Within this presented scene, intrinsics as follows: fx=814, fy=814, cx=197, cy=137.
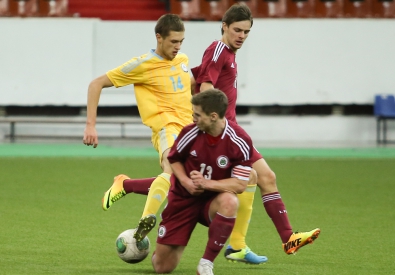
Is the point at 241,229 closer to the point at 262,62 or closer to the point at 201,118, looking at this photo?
the point at 201,118

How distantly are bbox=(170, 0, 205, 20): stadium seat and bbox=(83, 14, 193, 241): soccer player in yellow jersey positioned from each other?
402 inches

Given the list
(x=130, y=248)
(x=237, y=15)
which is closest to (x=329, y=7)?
(x=237, y=15)

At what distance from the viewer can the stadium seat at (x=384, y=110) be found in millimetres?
16016

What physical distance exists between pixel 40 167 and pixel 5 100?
188 inches

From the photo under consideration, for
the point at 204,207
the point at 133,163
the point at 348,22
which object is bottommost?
the point at 133,163

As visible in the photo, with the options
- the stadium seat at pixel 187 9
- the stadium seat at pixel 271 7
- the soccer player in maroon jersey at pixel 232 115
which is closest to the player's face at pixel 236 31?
the soccer player in maroon jersey at pixel 232 115

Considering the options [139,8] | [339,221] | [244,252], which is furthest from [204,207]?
[139,8]

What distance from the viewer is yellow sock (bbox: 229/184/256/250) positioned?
17.9 ft

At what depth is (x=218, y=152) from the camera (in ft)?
15.4

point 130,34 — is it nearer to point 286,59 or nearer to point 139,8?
point 139,8

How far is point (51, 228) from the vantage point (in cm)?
666

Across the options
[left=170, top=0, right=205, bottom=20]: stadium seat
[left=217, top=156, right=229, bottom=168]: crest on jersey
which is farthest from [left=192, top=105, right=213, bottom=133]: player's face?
[left=170, top=0, right=205, bottom=20]: stadium seat

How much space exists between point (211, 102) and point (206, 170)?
1.47 feet

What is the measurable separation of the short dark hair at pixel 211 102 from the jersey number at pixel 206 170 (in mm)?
341
